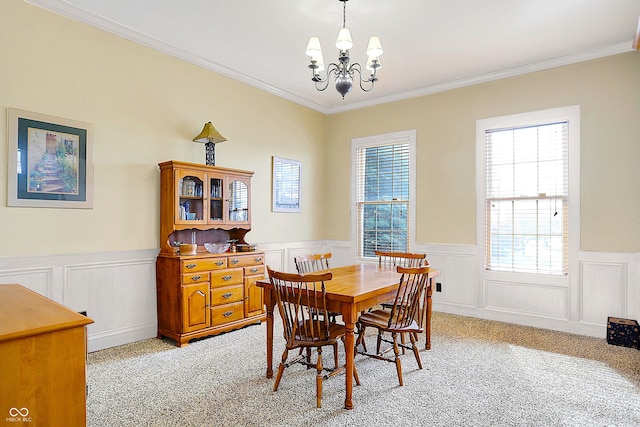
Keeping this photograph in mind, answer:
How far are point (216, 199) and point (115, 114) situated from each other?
4.25 ft

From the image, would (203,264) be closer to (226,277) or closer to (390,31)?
(226,277)

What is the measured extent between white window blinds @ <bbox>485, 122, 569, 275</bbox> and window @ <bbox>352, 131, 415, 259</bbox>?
1064 mm

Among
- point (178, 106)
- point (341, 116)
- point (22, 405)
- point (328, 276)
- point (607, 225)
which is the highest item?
point (341, 116)

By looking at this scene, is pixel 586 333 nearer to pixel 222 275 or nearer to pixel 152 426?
pixel 222 275

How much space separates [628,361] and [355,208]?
371 cm

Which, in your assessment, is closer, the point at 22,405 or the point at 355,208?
the point at 22,405

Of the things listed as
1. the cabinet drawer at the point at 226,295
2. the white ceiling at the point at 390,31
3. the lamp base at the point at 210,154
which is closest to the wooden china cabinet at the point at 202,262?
the cabinet drawer at the point at 226,295

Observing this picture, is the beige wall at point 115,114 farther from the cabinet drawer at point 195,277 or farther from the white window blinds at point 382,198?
the white window blinds at point 382,198

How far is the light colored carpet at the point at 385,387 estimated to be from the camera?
234cm

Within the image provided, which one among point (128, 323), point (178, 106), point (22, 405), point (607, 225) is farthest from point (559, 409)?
point (178, 106)

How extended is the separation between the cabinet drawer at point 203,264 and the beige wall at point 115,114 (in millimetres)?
524

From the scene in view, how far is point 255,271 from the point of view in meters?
4.37

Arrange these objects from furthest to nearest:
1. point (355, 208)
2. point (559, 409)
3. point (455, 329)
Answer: point (355, 208) < point (455, 329) < point (559, 409)

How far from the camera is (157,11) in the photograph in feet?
10.9
